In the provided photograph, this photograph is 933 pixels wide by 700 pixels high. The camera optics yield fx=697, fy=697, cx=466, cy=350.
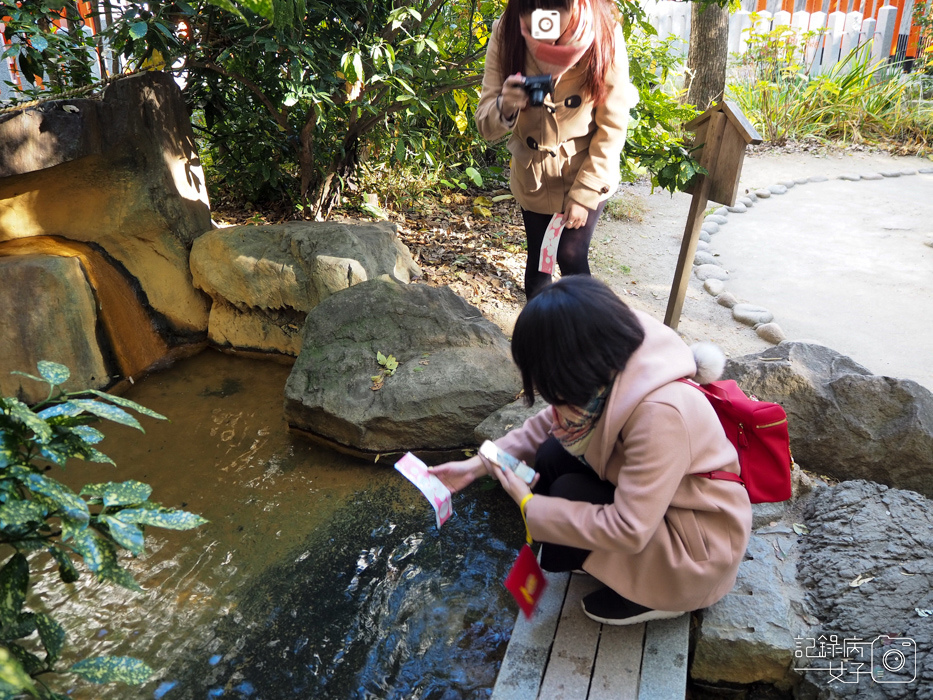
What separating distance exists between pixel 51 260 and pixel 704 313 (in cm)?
349

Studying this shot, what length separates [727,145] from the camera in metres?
3.25

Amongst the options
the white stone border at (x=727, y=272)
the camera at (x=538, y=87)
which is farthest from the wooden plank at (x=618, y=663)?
the white stone border at (x=727, y=272)

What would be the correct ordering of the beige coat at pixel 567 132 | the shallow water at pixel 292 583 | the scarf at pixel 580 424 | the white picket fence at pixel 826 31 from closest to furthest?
1. the scarf at pixel 580 424
2. the shallow water at pixel 292 583
3. the beige coat at pixel 567 132
4. the white picket fence at pixel 826 31

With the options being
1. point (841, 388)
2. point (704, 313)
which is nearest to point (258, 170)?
point (704, 313)

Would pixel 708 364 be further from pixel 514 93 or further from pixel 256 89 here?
pixel 256 89

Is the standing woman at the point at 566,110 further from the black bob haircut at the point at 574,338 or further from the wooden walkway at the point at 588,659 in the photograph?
the wooden walkway at the point at 588,659

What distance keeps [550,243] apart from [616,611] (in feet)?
A: 4.87

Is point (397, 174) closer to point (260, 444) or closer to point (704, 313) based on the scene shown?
point (704, 313)

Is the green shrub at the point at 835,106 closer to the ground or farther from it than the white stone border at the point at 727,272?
farther from it

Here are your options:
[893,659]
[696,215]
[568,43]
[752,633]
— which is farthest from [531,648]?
[696,215]

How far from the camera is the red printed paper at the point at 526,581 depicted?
6.23ft

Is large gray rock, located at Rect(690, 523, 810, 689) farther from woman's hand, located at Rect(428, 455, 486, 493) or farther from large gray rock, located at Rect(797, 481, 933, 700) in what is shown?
woman's hand, located at Rect(428, 455, 486, 493)

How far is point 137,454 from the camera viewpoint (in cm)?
295

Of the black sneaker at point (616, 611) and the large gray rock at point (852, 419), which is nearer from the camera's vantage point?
the black sneaker at point (616, 611)
